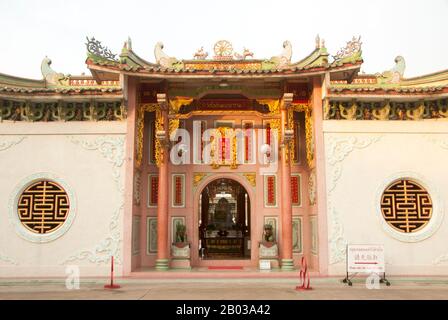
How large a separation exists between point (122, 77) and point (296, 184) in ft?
16.7

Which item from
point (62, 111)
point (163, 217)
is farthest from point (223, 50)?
point (163, 217)

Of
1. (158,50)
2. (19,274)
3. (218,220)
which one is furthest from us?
(218,220)

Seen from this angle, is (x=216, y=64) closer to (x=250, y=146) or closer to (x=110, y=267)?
(x=250, y=146)

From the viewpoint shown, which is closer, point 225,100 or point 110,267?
point 110,267

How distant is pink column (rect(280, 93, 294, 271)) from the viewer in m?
10.5

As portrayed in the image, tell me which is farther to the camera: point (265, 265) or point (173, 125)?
point (173, 125)

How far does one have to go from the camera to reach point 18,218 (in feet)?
33.1

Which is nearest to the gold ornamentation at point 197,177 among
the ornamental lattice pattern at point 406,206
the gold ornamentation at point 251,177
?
the gold ornamentation at point 251,177

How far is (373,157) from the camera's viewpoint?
10344mm

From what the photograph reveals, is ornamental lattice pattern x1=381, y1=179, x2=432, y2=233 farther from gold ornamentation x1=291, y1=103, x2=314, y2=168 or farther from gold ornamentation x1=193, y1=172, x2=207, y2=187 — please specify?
gold ornamentation x1=193, y1=172, x2=207, y2=187

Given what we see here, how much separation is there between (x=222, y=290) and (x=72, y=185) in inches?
167

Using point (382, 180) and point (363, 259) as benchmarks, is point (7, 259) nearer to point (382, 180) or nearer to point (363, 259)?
point (363, 259)

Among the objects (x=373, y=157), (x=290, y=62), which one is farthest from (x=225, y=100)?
(x=373, y=157)

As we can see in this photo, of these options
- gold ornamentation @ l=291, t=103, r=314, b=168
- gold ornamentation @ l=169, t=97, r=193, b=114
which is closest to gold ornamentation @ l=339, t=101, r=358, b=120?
gold ornamentation @ l=291, t=103, r=314, b=168
